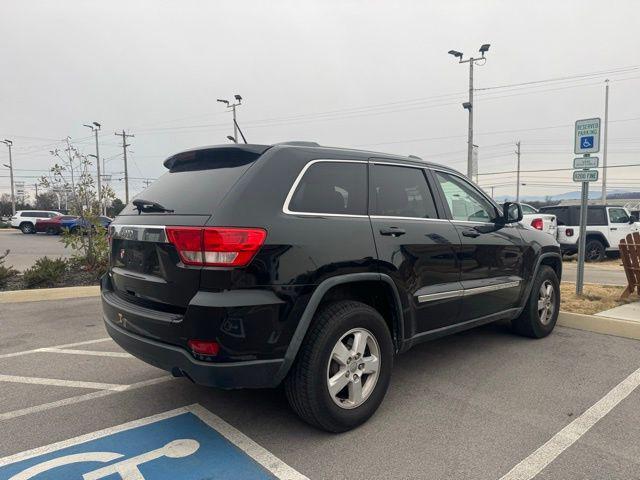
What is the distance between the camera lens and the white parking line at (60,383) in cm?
398

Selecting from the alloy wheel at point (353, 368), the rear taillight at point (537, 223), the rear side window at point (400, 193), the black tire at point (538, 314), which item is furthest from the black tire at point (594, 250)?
the alloy wheel at point (353, 368)

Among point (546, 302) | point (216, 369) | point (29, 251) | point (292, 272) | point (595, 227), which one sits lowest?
point (29, 251)

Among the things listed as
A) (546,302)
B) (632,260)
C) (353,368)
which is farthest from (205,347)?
(632,260)

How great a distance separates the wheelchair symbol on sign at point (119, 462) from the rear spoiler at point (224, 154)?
6.00 feet

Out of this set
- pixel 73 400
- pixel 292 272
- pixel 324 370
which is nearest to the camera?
pixel 292 272

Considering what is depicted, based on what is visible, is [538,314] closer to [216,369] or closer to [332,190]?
[332,190]

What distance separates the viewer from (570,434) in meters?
3.18

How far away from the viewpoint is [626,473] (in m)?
2.72

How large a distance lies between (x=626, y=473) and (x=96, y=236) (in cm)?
959

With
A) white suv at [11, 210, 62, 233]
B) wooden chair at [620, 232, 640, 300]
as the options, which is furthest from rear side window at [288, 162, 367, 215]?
white suv at [11, 210, 62, 233]

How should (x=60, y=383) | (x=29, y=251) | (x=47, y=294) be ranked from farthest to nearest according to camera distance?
(x=29, y=251) < (x=47, y=294) < (x=60, y=383)

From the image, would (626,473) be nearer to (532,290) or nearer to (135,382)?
(532,290)

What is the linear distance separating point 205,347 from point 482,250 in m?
2.74

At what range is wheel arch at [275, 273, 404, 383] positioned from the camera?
287 cm
